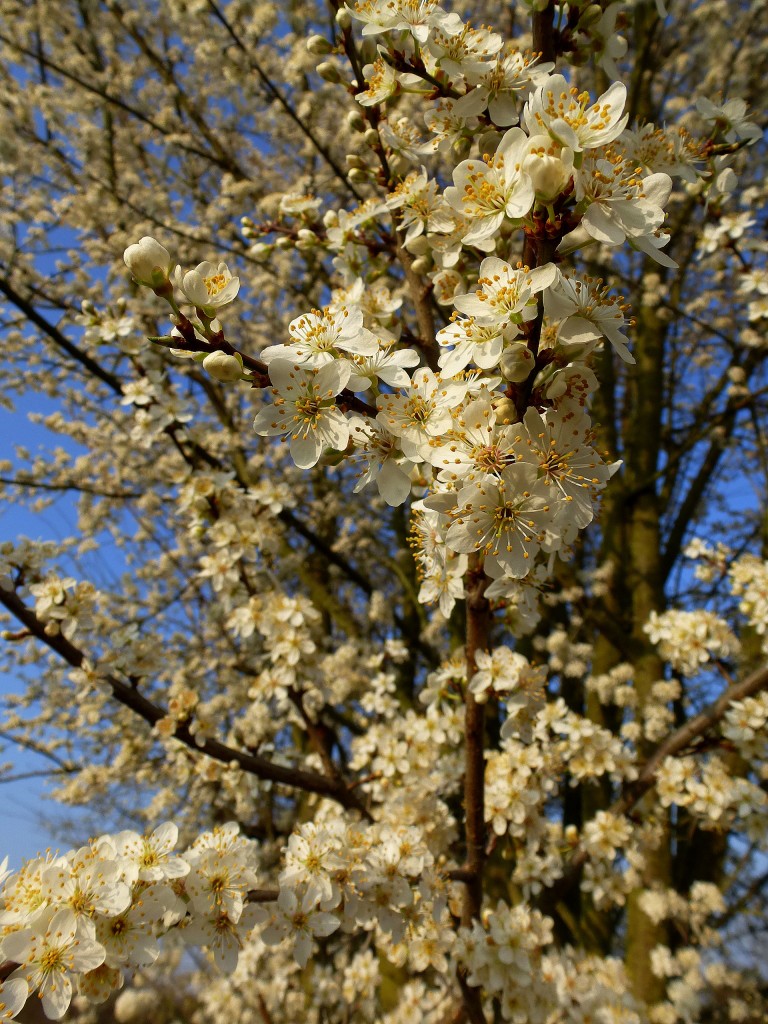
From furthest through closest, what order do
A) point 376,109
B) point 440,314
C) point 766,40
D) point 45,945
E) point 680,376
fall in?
point 680,376, point 766,40, point 440,314, point 376,109, point 45,945

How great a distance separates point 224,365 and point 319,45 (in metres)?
1.63

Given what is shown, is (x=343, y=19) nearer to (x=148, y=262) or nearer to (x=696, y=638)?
(x=148, y=262)

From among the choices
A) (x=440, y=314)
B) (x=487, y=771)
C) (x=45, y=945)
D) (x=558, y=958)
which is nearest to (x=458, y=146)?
(x=440, y=314)

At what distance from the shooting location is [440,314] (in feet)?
11.8

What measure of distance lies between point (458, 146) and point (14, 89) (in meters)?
6.77

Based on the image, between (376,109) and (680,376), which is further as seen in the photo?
(680,376)

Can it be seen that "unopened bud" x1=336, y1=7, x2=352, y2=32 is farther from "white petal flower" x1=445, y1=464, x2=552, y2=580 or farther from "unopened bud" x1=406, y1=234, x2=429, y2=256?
"white petal flower" x1=445, y1=464, x2=552, y2=580

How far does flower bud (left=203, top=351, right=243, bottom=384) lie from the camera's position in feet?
3.74

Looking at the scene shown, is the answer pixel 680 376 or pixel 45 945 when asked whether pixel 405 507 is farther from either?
pixel 45 945

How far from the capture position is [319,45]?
209 cm

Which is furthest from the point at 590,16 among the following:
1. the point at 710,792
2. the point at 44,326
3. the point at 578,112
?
the point at 44,326

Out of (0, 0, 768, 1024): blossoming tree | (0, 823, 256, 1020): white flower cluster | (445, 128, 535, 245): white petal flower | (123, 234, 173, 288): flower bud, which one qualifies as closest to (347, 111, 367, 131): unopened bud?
(0, 0, 768, 1024): blossoming tree

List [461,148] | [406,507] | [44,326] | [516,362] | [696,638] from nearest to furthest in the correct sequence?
[516,362] → [461,148] → [696,638] → [44,326] → [406,507]

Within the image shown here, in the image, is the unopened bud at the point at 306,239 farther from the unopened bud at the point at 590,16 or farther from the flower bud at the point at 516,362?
the flower bud at the point at 516,362
